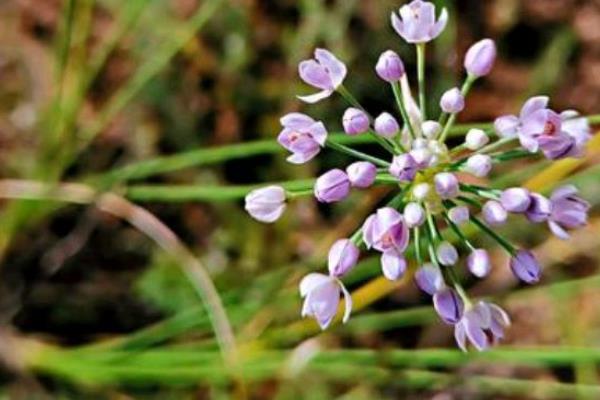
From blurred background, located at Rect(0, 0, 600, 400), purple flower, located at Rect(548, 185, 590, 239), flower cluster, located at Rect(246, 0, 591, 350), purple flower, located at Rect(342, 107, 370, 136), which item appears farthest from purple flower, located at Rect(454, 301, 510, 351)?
blurred background, located at Rect(0, 0, 600, 400)

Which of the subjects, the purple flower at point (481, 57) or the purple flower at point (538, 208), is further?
the purple flower at point (481, 57)

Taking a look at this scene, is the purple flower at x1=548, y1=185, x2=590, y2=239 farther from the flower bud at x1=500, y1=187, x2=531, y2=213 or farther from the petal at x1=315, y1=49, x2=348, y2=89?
the petal at x1=315, y1=49, x2=348, y2=89

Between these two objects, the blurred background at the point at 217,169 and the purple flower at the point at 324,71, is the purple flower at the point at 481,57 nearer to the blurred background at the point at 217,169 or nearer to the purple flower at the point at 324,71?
the purple flower at the point at 324,71

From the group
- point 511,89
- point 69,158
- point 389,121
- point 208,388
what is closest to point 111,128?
point 69,158

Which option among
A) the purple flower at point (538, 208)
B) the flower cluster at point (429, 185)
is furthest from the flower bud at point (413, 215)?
the purple flower at point (538, 208)

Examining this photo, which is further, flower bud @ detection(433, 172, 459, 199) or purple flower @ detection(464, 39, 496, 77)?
purple flower @ detection(464, 39, 496, 77)
